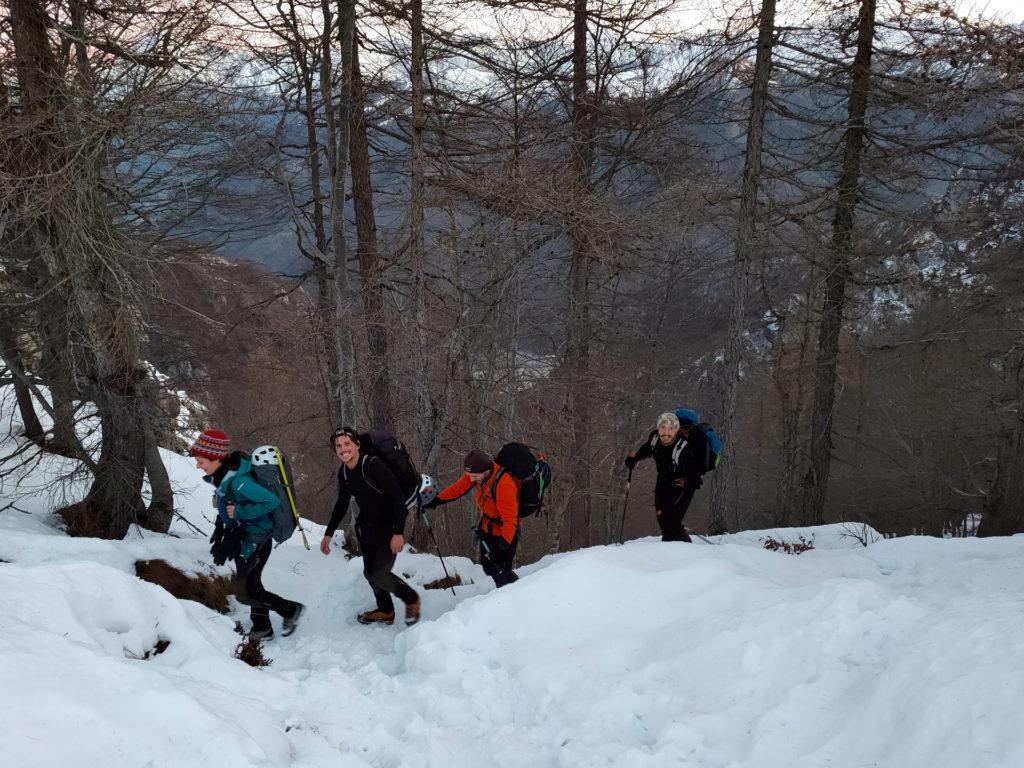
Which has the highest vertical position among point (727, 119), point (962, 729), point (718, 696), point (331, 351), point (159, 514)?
point (727, 119)

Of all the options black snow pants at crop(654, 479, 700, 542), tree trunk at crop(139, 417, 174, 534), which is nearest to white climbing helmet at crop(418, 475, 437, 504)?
black snow pants at crop(654, 479, 700, 542)

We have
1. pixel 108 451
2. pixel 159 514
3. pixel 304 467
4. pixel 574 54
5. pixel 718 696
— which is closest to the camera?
pixel 718 696

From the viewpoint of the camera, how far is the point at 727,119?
11.3 m

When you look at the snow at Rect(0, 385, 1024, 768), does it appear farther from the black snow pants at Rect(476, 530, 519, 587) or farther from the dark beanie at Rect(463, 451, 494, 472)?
the dark beanie at Rect(463, 451, 494, 472)

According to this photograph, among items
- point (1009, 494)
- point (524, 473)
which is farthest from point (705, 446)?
point (1009, 494)

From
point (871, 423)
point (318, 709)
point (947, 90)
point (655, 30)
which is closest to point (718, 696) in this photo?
point (318, 709)

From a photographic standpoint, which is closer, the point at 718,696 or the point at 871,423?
the point at 718,696

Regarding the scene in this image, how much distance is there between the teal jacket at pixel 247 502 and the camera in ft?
16.7

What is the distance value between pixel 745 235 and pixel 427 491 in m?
7.69

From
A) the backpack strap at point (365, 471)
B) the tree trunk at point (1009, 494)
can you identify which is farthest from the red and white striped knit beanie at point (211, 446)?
the tree trunk at point (1009, 494)

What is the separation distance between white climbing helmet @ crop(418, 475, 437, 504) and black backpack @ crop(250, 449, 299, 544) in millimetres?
1121

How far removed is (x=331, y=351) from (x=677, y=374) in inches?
428

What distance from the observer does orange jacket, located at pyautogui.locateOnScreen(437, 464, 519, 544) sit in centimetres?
555

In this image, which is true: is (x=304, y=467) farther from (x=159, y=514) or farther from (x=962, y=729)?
(x=962, y=729)
